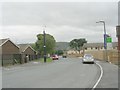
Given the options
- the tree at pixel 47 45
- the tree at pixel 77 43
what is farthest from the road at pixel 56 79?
the tree at pixel 77 43

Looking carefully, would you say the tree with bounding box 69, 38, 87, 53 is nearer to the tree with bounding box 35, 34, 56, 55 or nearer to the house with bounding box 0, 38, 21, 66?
the tree with bounding box 35, 34, 56, 55

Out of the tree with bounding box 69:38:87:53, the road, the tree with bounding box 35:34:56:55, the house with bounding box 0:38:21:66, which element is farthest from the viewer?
the tree with bounding box 69:38:87:53

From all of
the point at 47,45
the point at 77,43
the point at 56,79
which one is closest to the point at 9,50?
the point at 47,45

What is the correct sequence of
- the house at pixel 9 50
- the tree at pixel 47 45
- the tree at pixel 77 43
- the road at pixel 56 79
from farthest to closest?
the tree at pixel 77 43 → the tree at pixel 47 45 → the house at pixel 9 50 → the road at pixel 56 79

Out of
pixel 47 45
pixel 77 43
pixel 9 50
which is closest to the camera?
pixel 9 50

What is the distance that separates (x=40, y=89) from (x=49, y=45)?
92671 millimetres

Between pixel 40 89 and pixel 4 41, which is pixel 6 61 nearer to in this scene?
pixel 4 41

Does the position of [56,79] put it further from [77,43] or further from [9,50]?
[77,43]

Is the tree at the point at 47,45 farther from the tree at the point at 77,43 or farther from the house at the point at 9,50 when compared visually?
the tree at the point at 77,43

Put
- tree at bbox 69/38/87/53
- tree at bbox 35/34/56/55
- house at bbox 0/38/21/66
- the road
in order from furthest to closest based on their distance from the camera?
1. tree at bbox 69/38/87/53
2. tree at bbox 35/34/56/55
3. house at bbox 0/38/21/66
4. the road

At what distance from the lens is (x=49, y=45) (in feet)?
348

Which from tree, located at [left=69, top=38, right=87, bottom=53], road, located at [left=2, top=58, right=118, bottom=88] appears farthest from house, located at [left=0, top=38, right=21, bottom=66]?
tree, located at [left=69, top=38, right=87, bottom=53]

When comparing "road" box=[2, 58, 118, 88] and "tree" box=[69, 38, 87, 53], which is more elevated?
"tree" box=[69, 38, 87, 53]

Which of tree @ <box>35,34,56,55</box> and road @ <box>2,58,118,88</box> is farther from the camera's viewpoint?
tree @ <box>35,34,56,55</box>
